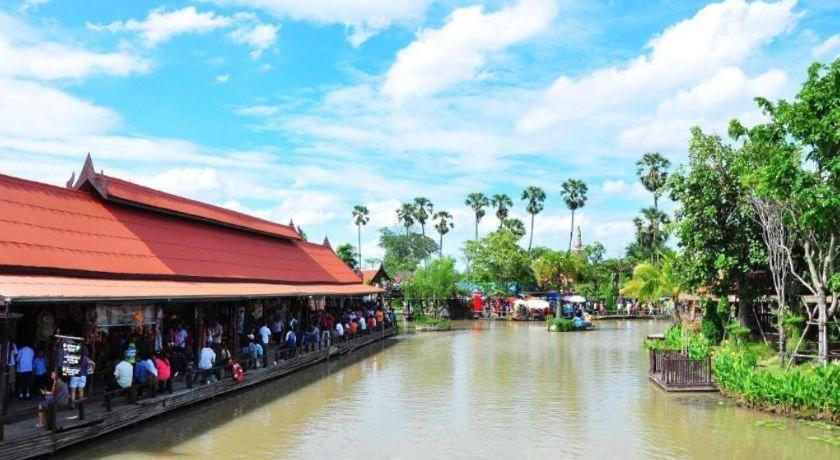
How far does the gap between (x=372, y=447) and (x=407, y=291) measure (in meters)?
41.8

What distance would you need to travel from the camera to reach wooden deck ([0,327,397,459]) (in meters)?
11.3

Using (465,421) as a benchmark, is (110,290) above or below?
above

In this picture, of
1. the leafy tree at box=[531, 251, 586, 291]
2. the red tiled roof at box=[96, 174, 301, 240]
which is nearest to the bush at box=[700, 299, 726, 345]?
the red tiled roof at box=[96, 174, 301, 240]

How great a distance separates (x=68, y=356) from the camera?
12.9m

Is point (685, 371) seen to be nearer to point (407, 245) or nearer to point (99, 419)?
point (99, 419)

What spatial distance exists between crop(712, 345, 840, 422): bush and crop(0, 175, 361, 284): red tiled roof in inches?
661

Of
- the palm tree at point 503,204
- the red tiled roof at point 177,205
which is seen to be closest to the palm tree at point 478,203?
the palm tree at point 503,204

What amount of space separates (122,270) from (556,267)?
44475 mm

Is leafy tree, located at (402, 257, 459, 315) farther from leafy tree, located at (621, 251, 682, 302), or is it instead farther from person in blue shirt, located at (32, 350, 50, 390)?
person in blue shirt, located at (32, 350, 50, 390)

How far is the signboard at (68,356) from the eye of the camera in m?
12.9

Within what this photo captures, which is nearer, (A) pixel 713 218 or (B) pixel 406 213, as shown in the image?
(A) pixel 713 218

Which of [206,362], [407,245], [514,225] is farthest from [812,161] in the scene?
[407,245]

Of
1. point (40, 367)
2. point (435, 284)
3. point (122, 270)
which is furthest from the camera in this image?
point (435, 284)

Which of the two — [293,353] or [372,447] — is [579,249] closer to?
[293,353]
